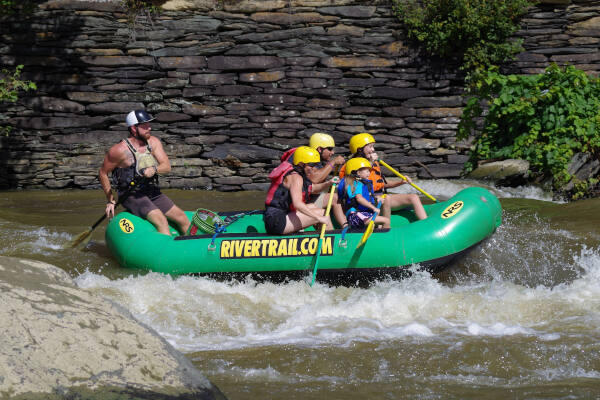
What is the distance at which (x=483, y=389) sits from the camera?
3.71 m

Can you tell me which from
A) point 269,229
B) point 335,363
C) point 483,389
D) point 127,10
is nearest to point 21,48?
point 127,10

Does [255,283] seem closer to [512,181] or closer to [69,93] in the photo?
[512,181]

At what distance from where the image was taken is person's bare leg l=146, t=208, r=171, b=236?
21.4 feet

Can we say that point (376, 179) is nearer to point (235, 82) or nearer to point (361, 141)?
point (361, 141)

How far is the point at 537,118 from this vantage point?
9609mm

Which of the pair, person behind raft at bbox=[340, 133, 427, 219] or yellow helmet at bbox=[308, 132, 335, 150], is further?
yellow helmet at bbox=[308, 132, 335, 150]

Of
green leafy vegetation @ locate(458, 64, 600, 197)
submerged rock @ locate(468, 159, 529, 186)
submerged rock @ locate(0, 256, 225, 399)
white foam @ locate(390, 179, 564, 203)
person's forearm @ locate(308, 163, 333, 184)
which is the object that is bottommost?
white foam @ locate(390, 179, 564, 203)

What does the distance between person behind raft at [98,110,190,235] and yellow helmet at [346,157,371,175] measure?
5.77 feet

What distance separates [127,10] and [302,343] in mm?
7553

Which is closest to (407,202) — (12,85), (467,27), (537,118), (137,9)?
(537,118)

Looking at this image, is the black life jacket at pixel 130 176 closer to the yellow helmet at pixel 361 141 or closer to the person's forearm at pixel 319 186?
the person's forearm at pixel 319 186

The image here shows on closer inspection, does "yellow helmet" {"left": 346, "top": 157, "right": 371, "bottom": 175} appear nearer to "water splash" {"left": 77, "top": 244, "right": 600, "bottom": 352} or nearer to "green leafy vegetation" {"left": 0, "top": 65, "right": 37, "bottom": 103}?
"water splash" {"left": 77, "top": 244, "right": 600, "bottom": 352}

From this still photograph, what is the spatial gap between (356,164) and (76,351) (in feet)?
12.7

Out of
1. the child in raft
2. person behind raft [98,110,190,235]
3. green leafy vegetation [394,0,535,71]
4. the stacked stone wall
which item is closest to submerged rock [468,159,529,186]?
the stacked stone wall
